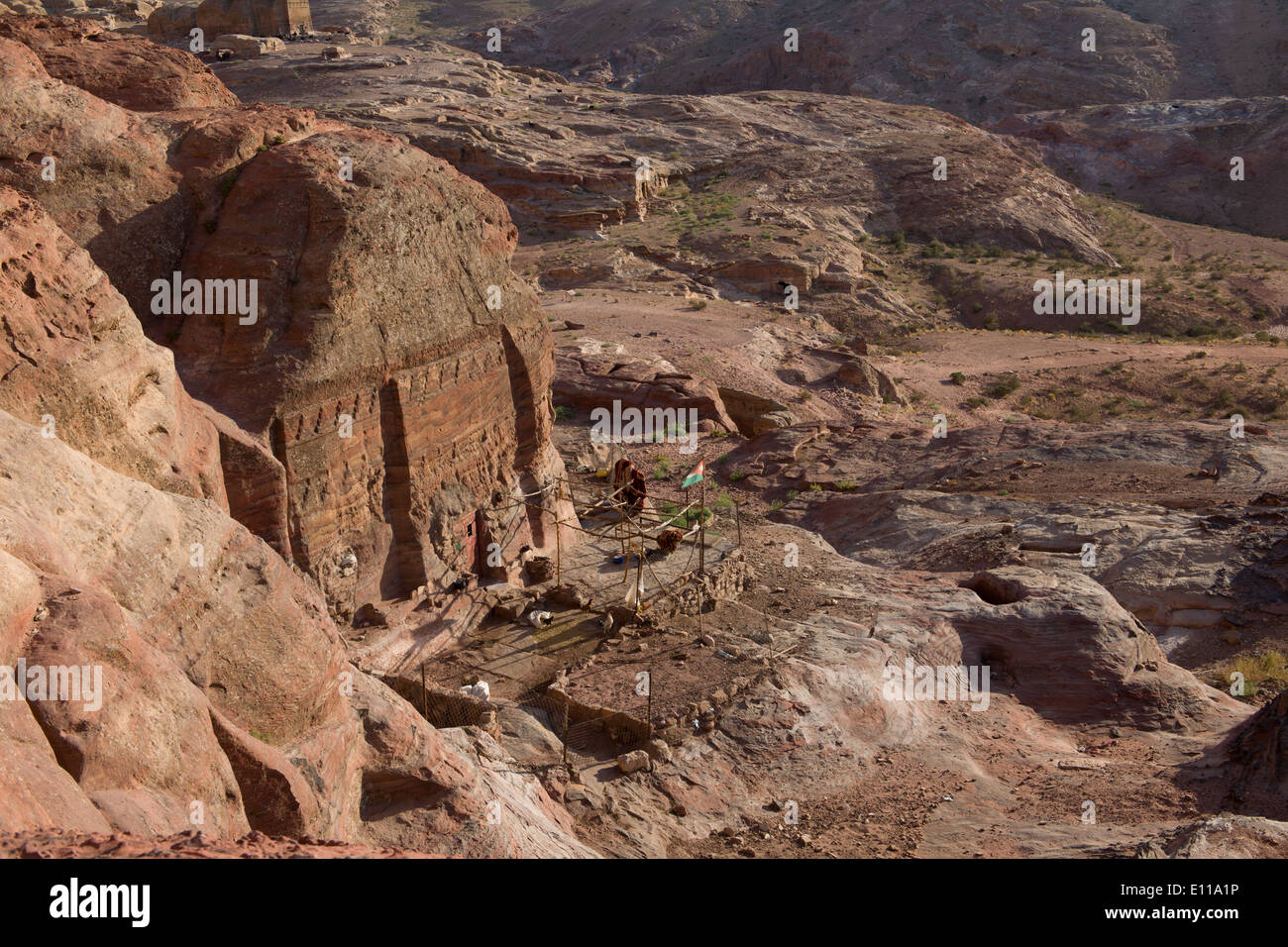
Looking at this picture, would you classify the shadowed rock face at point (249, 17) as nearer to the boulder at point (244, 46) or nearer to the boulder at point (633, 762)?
the boulder at point (244, 46)

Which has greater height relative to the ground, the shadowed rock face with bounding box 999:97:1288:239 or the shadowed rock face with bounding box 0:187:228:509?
the shadowed rock face with bounding box 999:97:1288:239

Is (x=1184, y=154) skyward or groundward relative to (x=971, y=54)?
groundward

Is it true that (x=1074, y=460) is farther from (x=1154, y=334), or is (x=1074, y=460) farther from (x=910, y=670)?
(x=1154, y=334)

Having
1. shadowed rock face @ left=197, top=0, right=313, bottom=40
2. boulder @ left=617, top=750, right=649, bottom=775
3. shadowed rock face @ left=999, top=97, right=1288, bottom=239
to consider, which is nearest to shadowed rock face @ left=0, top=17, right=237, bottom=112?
boulder @ left=617, top=750, right=649, bottom=775

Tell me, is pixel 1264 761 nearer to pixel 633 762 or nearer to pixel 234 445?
pixel 633 762

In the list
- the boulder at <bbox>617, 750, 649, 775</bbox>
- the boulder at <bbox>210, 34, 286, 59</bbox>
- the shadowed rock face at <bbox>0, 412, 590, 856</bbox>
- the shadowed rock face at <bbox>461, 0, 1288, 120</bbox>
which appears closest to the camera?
the shadowed rock face at <bbox>0, 412, 590, 856</bbox>

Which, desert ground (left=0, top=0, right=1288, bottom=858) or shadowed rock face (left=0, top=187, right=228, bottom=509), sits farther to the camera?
shadowed rock face (left=0, top=187, right=228, bottom=509)

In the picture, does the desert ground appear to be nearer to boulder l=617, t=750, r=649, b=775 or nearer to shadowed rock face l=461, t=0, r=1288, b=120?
boulder l=617, t=750, r=649, b=775

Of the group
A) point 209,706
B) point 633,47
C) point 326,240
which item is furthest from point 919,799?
point 633,47

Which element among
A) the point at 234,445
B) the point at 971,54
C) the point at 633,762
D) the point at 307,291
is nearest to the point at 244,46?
the point at 307,291

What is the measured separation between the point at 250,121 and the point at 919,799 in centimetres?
1117

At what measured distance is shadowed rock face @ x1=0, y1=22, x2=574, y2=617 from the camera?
11375 millimetres

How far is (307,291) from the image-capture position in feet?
40.0

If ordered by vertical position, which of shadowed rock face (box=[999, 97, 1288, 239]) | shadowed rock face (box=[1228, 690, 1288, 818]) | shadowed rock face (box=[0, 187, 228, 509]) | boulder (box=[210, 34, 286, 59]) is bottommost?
shadowed rock face (box=[1228, 690, 1288, 818])
